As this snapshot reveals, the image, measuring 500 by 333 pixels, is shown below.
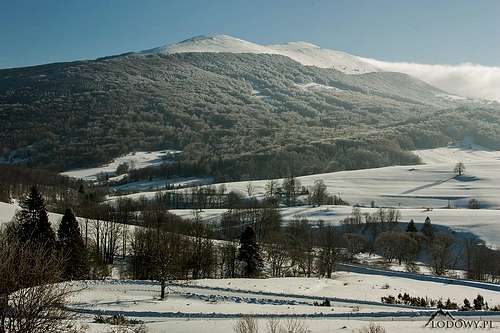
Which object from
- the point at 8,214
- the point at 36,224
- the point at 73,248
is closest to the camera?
the point at 73,248

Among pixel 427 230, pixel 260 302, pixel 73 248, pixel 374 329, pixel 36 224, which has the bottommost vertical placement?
pixel 427 230

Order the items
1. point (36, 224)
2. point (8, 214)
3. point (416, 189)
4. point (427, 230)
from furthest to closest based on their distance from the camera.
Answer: point (416, 189) → point (427, 230) → point (8, 214) → point (36, 224)

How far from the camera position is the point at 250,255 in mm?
60688

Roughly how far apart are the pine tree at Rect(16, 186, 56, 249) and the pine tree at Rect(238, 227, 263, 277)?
21418mm

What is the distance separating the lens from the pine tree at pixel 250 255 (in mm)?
60188

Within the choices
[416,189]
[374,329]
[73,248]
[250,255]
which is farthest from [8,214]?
[416,189]

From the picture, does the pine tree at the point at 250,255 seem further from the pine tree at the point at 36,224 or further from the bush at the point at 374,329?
the bush at the point at 374,329

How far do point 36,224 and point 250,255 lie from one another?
24422 millimetres

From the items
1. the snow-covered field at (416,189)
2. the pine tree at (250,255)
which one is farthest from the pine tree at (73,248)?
the snow-covered field at (416,189)

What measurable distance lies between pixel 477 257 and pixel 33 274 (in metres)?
73.0

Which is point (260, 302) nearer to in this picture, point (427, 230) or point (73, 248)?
point (73, 248)

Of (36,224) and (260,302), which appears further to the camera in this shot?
(36,224)

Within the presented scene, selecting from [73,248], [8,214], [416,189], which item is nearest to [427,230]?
[416,189]

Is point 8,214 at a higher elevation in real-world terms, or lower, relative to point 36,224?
lower
